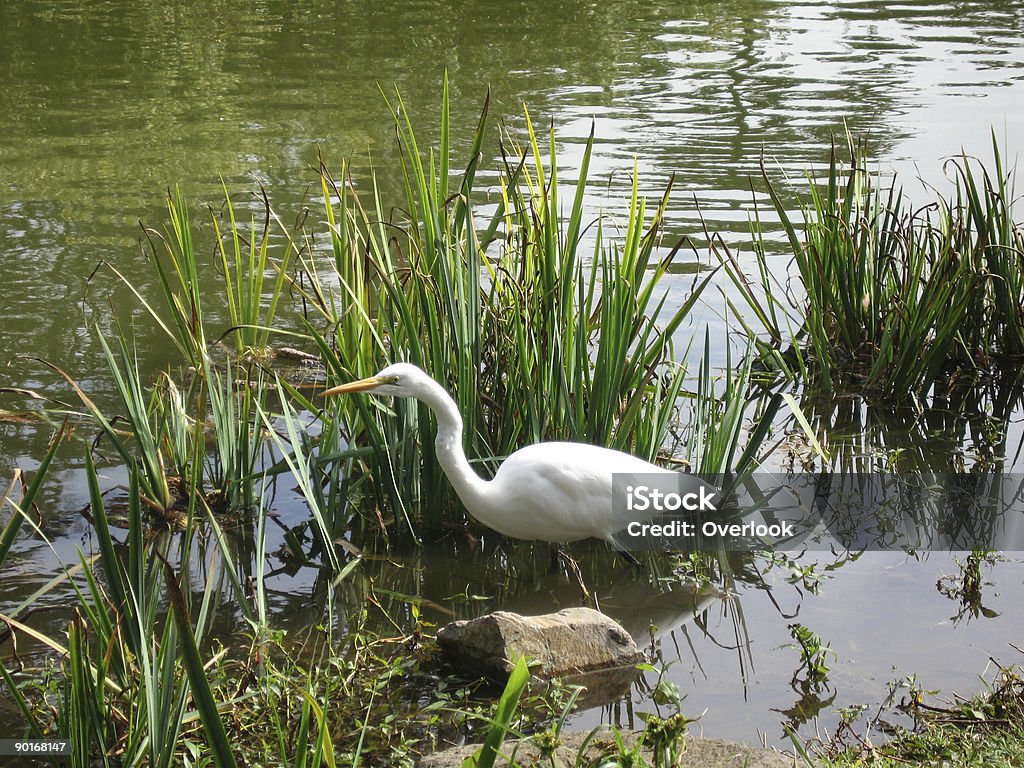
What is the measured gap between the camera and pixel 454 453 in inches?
149

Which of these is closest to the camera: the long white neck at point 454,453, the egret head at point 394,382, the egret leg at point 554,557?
the egret head at point 394,382

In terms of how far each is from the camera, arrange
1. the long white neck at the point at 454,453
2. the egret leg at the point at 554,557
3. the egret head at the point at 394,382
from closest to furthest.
→ 1. the egret head at the point at 394,382
2. the long white neck at the point at 454,453
3. the egret leg at the point at 554,557

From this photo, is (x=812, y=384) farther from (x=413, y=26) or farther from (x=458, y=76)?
(x=413, y=26)

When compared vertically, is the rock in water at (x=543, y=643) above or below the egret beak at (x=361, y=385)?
below

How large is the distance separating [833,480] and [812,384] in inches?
32.6

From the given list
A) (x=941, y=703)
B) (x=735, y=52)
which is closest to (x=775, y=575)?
(x=941, y=703)

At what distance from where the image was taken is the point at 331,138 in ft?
31.6

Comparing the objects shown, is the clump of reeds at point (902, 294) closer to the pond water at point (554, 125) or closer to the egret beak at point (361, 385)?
the pond water at point (554, 125)

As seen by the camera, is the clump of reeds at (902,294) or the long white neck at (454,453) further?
the clump of reeds at (902,294)

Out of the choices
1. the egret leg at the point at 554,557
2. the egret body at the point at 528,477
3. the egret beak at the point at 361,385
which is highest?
the egret beak at the point at 361,385

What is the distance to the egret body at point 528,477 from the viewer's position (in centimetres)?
369

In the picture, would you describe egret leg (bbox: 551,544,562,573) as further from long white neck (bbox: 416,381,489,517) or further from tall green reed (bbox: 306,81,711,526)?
long white neck (bbox: 416,381,489,517)

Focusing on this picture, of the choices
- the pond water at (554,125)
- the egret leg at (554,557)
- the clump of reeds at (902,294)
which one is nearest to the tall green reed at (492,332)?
the egret leg at (554,557)

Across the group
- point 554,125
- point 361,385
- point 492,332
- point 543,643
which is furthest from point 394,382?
point 554,125
